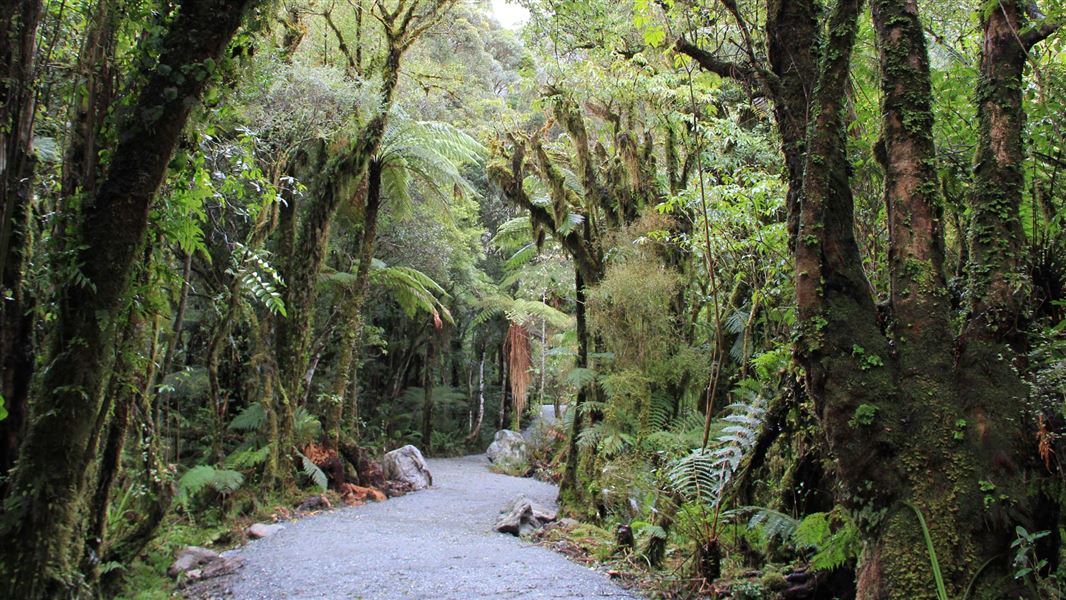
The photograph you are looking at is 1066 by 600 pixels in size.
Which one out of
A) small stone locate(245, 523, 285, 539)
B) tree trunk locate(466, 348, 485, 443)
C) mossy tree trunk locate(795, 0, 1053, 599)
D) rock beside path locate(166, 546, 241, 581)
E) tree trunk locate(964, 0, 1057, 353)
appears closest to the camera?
mossy tree trunk locate(795, 0, 1053, 599)

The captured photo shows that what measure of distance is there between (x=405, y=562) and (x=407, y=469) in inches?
254

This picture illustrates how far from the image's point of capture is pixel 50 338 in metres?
2.66

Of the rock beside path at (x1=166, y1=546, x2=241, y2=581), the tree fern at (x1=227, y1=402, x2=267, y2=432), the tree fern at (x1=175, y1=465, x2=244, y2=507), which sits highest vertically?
the tree fern at (x1=227, y1=402, x2=267, y2=432)

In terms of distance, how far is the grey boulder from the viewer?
11.8 m

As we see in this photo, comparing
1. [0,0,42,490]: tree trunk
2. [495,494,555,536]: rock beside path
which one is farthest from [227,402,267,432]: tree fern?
[0,0,42,490]: tree trunk

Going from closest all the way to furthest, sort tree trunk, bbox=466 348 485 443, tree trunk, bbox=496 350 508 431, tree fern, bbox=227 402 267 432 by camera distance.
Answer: tree fern, bbox=227 402 267 432, tree trunk, bbox=466 348 485 443, tree trunk, bbox=496 350 508 431

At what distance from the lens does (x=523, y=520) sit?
7473 mm

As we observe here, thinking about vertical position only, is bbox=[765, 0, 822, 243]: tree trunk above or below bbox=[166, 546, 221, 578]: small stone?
above

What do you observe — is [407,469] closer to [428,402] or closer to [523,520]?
[523,520]

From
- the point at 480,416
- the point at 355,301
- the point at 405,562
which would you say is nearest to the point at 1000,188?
the point at 405,562

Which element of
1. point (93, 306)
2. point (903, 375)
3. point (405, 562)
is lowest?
point (405, 562)

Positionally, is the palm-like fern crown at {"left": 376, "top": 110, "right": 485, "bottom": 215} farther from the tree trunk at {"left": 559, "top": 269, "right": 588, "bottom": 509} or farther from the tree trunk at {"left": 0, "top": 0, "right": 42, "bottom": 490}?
the tree trunk at {"left": 0, "top": 0, "right": 42, "bottom": 490}

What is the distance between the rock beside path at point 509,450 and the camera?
1647 centimetres

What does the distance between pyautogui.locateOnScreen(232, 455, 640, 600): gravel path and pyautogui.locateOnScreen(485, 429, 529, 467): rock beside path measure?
24.1 ft
